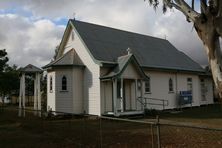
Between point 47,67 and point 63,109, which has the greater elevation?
point 47,67

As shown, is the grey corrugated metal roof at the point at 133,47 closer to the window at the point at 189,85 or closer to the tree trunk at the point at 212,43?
the window at the point at 189,85

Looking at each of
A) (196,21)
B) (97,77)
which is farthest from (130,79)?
(196,21)

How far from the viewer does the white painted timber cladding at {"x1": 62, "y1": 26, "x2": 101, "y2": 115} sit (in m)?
24.1

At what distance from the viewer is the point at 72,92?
25.0 meters

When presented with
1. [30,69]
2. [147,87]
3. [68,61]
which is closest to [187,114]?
[147,87]

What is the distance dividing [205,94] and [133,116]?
49.4ft

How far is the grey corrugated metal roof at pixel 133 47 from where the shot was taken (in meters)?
25.9

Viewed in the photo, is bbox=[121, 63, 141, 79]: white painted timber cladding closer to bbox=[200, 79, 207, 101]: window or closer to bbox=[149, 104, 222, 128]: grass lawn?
bbox=[149, 104, 222, 128]: grass lawn

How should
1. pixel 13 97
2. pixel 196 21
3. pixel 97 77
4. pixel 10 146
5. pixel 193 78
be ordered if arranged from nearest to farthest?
1. pixel 196 21
2. pixel 10 146
3. pixel 97 77
4. pixel 193 78
5. pixel 13 97

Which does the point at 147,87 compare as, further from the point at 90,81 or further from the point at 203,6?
the point at 203,6

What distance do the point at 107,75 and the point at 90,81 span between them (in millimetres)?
1768

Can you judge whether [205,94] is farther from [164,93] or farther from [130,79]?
[130,79]

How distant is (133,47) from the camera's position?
29.5m

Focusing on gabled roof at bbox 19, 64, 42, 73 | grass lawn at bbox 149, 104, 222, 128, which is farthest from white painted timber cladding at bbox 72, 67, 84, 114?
grass lawn at bbox 149, 104, 222, 128
